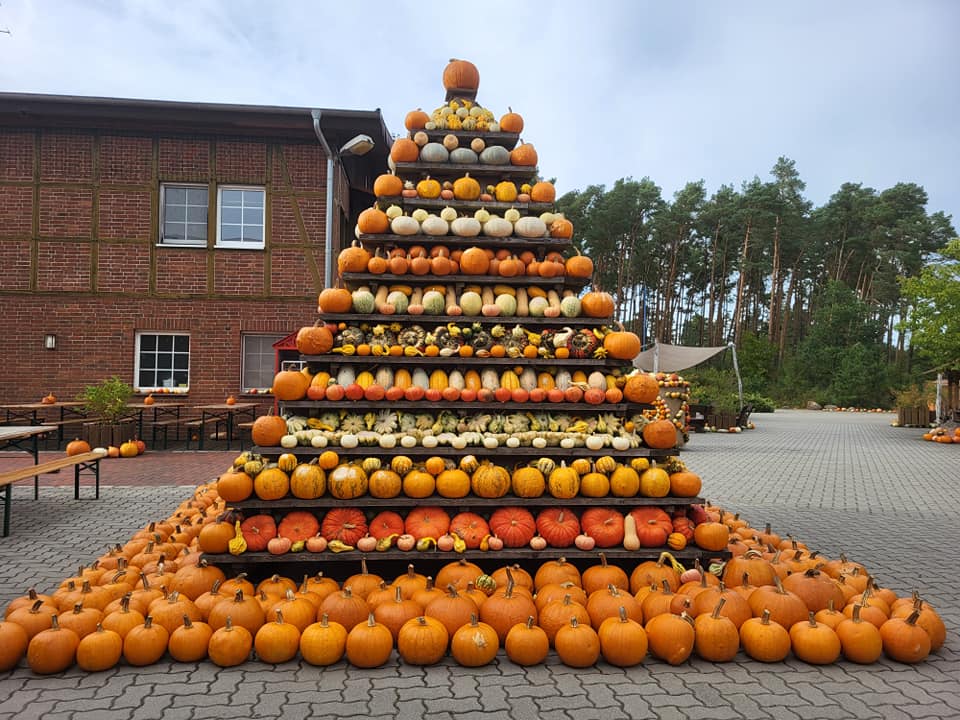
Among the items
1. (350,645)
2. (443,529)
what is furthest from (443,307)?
(350,645)

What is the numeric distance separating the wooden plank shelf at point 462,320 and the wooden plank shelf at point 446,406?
26.4 inches

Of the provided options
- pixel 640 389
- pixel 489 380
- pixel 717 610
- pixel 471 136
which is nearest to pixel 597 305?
pixel 640 389

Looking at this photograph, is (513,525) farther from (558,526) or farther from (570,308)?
(570,308)

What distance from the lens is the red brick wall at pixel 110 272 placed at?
13711mm

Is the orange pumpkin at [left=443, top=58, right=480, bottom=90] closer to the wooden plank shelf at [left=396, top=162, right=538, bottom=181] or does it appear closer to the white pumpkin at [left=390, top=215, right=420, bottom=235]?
the wooden plank shelf at [left=396, top=162, right=538, bottom=181]

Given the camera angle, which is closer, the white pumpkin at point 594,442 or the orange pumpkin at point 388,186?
the white pumpkin at point 594,442

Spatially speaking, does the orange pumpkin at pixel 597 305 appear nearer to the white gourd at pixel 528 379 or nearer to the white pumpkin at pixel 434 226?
the white gourd at pixel 528 379

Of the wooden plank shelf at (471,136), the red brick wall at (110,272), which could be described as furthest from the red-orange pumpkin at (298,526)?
the red brick wall at (110,272)

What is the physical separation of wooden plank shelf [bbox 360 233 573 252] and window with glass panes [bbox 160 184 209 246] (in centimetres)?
1006

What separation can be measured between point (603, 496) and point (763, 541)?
163 centimetres

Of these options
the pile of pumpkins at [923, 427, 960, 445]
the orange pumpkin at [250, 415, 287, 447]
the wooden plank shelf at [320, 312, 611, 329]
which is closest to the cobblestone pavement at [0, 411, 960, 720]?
the orange pumpkin at [250, 415, 287, 447]

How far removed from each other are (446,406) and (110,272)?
12.0 metres

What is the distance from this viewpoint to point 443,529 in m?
4.45

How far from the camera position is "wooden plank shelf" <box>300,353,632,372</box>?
4.84 meters
